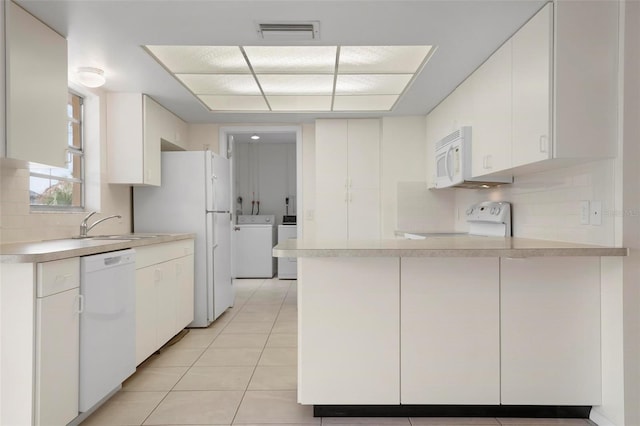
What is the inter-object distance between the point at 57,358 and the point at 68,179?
1.75 m

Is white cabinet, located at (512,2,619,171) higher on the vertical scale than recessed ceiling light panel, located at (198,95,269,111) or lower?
lower

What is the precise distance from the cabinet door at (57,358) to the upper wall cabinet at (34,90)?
0.83 meters

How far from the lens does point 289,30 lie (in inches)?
98.5

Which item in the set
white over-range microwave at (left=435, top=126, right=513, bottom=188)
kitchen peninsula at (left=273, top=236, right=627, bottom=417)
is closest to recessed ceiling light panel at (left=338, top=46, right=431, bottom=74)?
white over-range microwave at (left=435, top=126, right=513, bottom=188)

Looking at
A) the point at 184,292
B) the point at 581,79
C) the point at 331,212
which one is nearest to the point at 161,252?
the point at 184,292

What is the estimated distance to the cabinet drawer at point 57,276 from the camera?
1882 millimetres

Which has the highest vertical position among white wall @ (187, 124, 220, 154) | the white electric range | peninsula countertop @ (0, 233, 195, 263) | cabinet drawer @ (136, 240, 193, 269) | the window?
white wall @ (187, 124, 220, 154)

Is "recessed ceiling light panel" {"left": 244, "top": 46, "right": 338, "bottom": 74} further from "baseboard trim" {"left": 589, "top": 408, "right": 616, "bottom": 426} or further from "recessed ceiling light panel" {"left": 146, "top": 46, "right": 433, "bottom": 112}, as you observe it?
"baseboard trim" {"left": 589, "top": 408, "right": 616, "bottom": 426}

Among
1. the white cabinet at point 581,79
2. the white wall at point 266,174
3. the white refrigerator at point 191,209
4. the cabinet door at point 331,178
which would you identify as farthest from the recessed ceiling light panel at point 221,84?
the white wall at point 266,174

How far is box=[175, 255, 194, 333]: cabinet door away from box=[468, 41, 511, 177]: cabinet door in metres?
2.54

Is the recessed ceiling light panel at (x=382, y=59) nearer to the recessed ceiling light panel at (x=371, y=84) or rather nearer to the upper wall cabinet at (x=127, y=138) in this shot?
the recessed ceiling light panel at (x=371, y=84)

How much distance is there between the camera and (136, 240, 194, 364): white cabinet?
2.95 metres

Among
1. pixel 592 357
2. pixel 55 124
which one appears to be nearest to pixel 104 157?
pixel 55 124

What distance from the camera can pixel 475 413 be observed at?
224 centimetres
